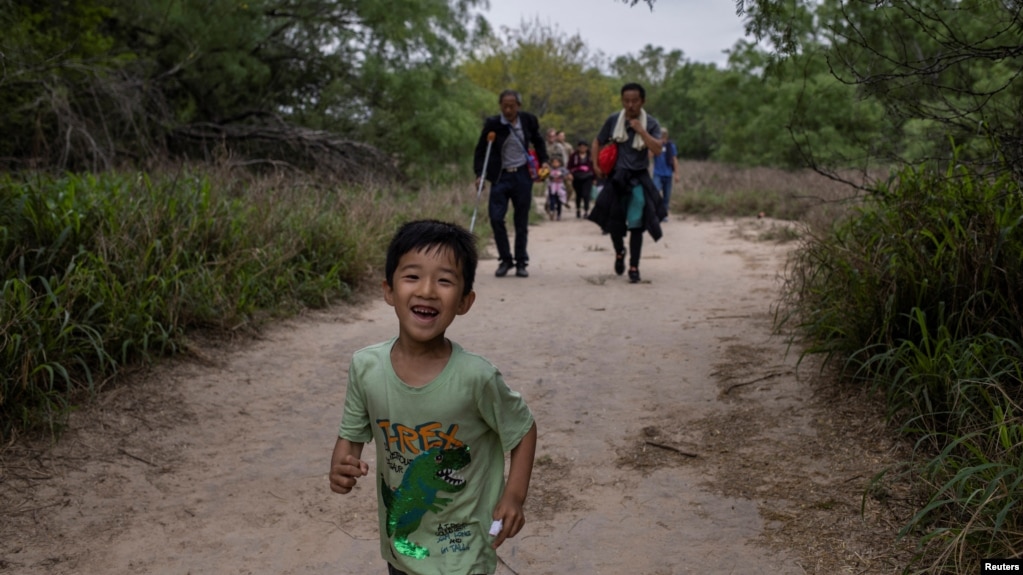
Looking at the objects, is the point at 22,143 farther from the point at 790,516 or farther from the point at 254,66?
the point at 790,516

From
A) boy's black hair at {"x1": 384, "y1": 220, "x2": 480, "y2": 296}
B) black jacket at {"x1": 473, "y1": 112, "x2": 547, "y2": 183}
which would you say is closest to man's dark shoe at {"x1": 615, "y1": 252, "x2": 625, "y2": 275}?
black jacket at {"x1": 473, "y1": 112, "x2": 547, "y2": 183}

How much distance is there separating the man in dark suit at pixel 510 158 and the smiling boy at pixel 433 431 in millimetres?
6735

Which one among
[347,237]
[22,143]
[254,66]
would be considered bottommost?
[347,237]

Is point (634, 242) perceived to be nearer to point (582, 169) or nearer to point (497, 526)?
point (497, 526)

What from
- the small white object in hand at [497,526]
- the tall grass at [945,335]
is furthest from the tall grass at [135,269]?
the tall grass at [945,335]

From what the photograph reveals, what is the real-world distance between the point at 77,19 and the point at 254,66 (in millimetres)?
4669

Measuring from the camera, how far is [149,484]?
4117 mm

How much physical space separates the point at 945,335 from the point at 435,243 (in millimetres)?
2792

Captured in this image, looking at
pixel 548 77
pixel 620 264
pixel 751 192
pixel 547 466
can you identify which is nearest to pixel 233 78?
pixel 620 264

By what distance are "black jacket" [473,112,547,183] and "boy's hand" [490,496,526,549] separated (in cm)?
702

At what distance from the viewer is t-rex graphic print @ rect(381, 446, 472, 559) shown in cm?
225

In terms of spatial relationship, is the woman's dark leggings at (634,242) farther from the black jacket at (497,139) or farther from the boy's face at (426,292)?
the boy's face at (426,292)

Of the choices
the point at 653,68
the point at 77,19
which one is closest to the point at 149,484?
the point at 77,19

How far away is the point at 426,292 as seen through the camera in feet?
7.45
